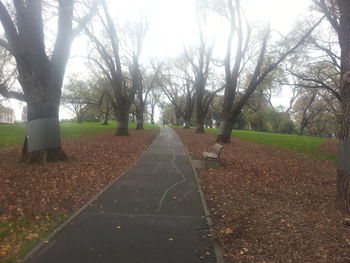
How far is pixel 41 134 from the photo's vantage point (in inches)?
387

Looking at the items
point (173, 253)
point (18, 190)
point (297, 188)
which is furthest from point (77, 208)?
point (297, 188)

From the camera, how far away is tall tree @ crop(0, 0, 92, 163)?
916cm

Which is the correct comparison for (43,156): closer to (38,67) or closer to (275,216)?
(38,67)

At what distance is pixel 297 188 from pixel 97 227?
544 centimetres

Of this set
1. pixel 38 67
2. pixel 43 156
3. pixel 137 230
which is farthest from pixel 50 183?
pixel 38 67

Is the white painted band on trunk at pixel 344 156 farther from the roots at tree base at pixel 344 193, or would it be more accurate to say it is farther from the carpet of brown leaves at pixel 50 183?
the carpet of brown leaves at pixel 50 183

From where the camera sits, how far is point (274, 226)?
5.02 m

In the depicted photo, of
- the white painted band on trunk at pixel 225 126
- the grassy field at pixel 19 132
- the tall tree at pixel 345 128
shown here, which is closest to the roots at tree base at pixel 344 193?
the tall tree at pixel 345 128

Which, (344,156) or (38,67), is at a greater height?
(38,67)

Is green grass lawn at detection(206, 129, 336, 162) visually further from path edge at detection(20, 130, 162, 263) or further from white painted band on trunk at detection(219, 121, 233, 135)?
path edge at detection(20, 130, 162, 263)

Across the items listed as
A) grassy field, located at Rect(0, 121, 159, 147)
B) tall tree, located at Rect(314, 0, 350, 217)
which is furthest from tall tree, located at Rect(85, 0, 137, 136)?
tall tree, located at Rect(314, 0, 350, 217)

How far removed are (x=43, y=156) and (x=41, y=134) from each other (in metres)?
0.77

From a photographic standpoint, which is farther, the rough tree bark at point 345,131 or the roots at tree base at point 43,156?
the roots at tree base at point 43,156

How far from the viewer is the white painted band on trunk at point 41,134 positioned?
9.75 m
